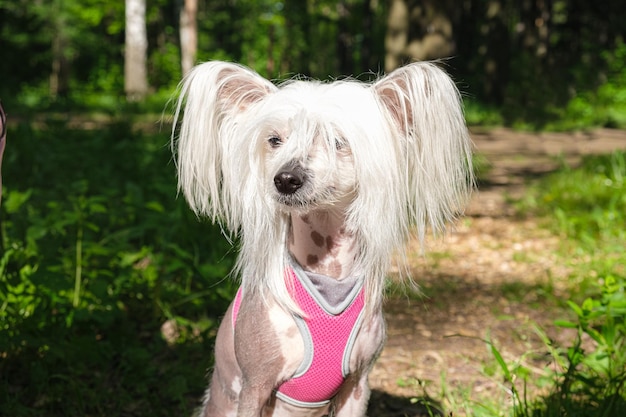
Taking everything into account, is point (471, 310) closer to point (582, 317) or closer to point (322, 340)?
point (582, 317)

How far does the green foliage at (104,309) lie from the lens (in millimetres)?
3301

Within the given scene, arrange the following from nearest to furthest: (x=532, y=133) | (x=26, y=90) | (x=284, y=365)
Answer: (x=284, y=365)
(x=532, y=133)
(x=26, y=90)

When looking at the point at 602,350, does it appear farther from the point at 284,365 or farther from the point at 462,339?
the point at 284,365

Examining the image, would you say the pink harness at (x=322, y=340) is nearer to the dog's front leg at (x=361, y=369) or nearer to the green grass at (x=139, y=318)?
the dog's front leg at (x=361, y=369)

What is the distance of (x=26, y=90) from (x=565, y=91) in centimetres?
1773

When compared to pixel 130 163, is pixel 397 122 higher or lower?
higher

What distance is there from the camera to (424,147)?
2016mm

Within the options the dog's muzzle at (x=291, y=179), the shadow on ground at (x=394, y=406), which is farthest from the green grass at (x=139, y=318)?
the dog's muzzle at (x=291, y=179)

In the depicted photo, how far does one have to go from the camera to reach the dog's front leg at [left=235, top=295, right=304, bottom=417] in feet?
6.97

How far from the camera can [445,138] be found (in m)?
2.00

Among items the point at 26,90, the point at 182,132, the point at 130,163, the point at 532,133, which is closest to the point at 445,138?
the point at 182,132

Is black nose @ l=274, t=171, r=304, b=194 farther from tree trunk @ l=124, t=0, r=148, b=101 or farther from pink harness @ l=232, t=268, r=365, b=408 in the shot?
tree trunk @ l=124, t=0, r=148, b=101

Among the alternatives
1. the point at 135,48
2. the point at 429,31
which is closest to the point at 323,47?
the point at 135,48

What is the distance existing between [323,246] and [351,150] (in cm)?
33
